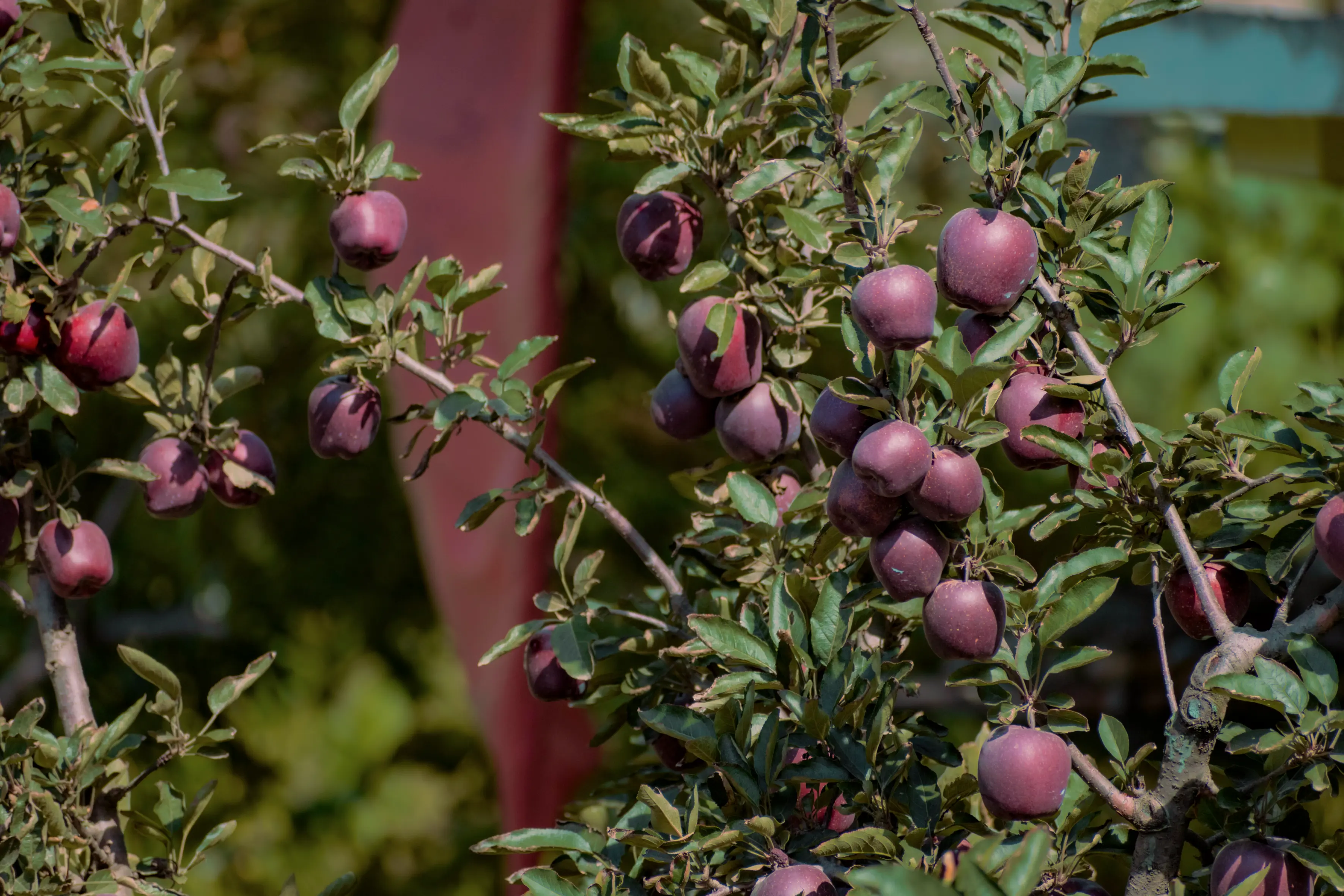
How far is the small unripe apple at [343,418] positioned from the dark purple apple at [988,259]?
40cm

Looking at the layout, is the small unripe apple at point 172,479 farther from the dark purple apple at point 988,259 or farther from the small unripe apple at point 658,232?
the dark purple apple at point 988,259

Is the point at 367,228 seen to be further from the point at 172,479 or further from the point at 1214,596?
the point at 1214,596

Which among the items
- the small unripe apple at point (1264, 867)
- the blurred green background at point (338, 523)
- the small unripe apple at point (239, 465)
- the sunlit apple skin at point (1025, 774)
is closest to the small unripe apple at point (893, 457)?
the sunlit apple skin at point (1025, 774)

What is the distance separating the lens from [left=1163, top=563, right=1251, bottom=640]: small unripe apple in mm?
647

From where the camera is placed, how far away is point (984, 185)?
666mm

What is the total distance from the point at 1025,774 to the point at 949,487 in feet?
0.48

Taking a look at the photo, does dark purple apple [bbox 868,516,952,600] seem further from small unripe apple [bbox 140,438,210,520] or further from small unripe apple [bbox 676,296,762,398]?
small unripe apple [bbox 140,438,210,520]

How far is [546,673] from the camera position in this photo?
0.83 meters

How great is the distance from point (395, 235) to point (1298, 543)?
58 centimetres

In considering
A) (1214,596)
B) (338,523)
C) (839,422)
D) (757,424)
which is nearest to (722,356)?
(757,424)

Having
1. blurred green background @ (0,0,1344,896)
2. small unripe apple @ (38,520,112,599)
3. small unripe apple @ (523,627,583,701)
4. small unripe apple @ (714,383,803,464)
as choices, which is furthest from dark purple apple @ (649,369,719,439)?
blurred green background @ (0,0,1344,896)

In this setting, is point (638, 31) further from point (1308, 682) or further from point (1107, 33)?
point (1308, 682)

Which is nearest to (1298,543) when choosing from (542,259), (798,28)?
(798,28)

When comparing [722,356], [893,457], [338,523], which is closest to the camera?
[893,457]
